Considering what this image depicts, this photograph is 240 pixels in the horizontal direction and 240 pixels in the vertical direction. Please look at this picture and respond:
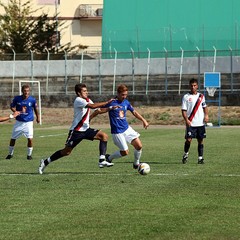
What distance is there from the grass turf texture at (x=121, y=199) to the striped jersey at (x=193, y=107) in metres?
1.09

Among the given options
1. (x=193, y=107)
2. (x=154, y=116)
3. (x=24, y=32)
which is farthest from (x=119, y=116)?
(x=24, y=32)

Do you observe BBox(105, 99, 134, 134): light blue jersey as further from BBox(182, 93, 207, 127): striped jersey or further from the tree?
the tree

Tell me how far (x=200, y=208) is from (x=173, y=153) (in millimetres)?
12204

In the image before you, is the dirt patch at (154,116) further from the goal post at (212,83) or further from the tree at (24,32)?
the tree at (24,32)

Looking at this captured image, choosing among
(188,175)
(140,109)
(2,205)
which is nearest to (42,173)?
(188,175)

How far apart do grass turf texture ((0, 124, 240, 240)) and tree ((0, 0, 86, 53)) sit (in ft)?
152

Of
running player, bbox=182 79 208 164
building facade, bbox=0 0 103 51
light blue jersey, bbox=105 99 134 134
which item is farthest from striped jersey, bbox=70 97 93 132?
building facade, bbox=0 0 103 51

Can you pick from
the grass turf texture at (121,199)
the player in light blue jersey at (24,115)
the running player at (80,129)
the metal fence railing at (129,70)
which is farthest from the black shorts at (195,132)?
the metal fence railing at (129,70)

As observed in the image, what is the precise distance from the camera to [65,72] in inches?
2222

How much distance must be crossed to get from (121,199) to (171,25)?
4847cm

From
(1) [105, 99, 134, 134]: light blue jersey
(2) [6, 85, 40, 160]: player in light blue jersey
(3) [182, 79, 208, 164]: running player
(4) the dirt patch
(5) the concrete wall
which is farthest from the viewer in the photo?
(5) the concrete wall

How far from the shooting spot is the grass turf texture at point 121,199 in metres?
12.1

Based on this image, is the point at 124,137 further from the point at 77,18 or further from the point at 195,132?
the point at 77,18

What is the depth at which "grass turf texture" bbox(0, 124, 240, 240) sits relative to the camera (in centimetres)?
1207
